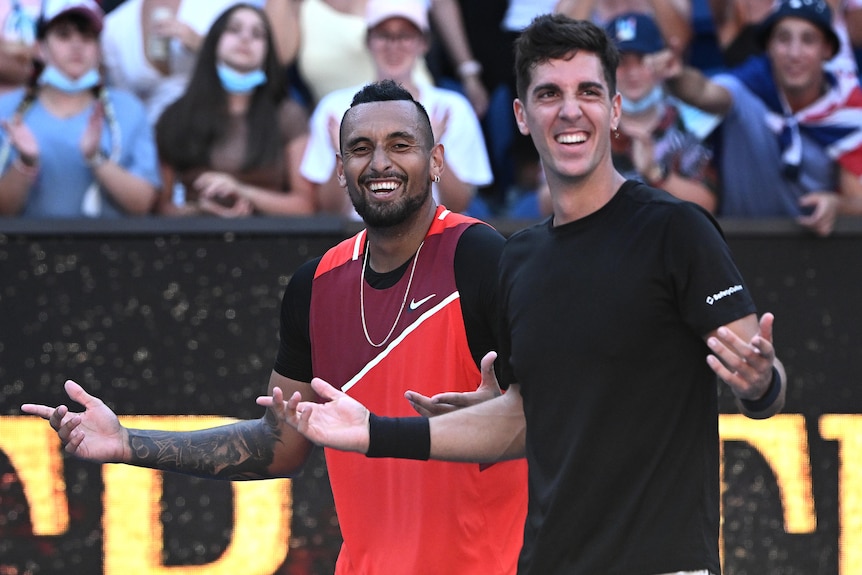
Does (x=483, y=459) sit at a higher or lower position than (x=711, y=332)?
lower

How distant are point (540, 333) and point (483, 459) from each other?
414 millimetres

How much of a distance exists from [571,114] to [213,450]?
1542 millimetres

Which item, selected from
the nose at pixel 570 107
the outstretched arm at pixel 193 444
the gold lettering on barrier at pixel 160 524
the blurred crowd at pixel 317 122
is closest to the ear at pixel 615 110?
the nose at pixel 570 107

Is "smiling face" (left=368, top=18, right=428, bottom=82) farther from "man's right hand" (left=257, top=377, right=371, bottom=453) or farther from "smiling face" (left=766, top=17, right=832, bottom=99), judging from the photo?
"man's right hand" (left=257, top=377, right=371, bottom=453)

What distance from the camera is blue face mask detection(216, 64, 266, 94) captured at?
6.07 meters

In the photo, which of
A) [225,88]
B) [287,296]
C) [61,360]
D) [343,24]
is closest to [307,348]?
[287,296]

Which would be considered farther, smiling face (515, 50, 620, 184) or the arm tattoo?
the arm tattoo

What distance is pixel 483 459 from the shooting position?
134 inches

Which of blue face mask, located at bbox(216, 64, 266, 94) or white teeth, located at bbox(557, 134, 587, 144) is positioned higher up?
blue face mask, located at bbox(216, 64, 266, 94)

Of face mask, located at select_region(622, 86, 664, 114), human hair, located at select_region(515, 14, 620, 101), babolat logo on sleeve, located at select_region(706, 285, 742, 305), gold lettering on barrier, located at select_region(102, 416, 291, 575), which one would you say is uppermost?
face mask, located at select_region(622, 86, 664, 114)

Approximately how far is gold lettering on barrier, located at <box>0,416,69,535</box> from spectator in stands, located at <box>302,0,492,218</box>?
5.06 ft

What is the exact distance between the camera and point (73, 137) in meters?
5.88

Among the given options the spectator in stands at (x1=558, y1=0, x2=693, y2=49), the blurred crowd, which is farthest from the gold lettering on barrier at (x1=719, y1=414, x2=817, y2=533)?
the spectator in stands at (x1=558, y1=0, x2=693, y2=49)

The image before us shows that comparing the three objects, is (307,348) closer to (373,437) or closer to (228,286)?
(373,437)
